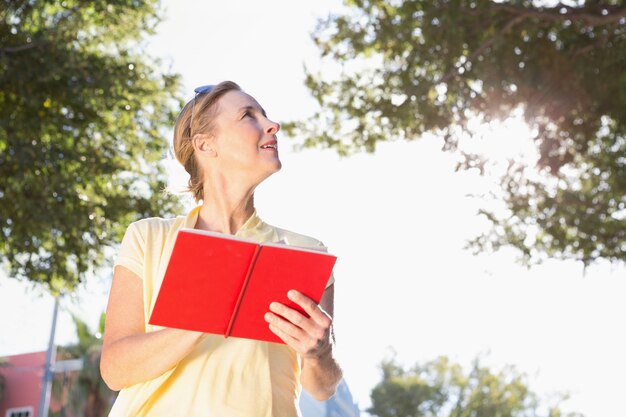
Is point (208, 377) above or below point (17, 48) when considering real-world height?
below

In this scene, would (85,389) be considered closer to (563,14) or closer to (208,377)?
(563,14)

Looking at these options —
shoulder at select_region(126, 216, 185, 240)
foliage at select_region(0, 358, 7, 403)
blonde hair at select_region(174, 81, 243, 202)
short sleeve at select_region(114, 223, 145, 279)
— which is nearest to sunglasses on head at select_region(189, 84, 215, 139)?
blonde hair at select_region(174, 81, 243, 202)

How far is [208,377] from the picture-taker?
2479 mm

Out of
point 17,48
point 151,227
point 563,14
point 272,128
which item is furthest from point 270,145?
point 17,48

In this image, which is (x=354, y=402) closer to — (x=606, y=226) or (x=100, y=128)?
(x=606, y=226)

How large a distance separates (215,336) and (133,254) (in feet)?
1.04

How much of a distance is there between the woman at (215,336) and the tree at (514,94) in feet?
28.1

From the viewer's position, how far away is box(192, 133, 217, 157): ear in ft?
9.42

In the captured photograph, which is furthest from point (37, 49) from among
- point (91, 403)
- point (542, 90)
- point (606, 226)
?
point (91, 403)

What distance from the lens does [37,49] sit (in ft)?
44.8

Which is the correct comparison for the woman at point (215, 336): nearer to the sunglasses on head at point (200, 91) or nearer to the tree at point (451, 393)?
the sunglasses on head at point (200, 91)

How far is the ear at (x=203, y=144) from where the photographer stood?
287 cm

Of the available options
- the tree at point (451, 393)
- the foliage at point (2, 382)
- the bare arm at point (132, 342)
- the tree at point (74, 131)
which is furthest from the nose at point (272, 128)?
the tree at point (451, 393)

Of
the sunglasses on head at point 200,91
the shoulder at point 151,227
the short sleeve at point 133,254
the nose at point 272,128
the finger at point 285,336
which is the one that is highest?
the sunglasses on head at point 200,91
